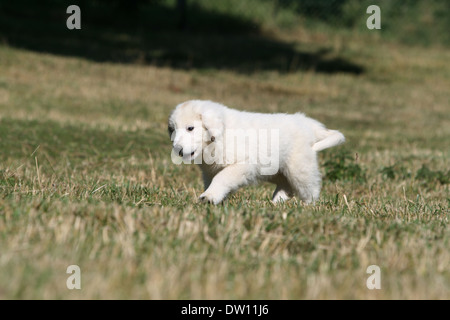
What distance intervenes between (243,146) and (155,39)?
17.4m

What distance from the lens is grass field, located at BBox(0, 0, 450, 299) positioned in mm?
3215

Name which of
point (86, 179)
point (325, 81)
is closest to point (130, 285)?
point (86, 179)

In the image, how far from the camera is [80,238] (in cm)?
359

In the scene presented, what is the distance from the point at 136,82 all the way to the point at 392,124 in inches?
240

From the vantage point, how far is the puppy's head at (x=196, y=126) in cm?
530

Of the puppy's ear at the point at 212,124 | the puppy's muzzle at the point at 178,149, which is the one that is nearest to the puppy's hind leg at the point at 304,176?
the puppy's ear at the point at 212,124

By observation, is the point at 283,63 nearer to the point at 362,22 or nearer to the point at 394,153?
the point at 362,22

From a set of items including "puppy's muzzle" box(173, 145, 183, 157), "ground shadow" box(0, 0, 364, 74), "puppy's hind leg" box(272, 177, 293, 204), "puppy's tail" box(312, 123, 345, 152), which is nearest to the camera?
"puppy's muzzle" box(173, 145, 183, 157)

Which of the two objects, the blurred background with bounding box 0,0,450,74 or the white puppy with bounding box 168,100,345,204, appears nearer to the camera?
the white puppy with bounding box 168,100,345,204

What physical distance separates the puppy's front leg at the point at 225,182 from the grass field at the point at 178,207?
14 cm

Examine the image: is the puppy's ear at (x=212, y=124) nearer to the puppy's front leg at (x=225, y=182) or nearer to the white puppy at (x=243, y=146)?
the white puppy at (x=243, y=146)

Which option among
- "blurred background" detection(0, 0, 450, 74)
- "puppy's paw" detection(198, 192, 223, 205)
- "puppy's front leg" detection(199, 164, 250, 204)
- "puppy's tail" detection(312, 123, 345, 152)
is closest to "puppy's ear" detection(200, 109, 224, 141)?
"puppy's front leg" detection(199, 164, 250, 204)

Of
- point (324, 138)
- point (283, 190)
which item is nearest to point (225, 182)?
point (283, 190)

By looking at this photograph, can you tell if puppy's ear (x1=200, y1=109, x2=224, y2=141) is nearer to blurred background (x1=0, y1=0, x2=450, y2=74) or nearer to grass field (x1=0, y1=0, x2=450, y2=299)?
grass field (x1=0, y1=0, x2=450, y2=299)
